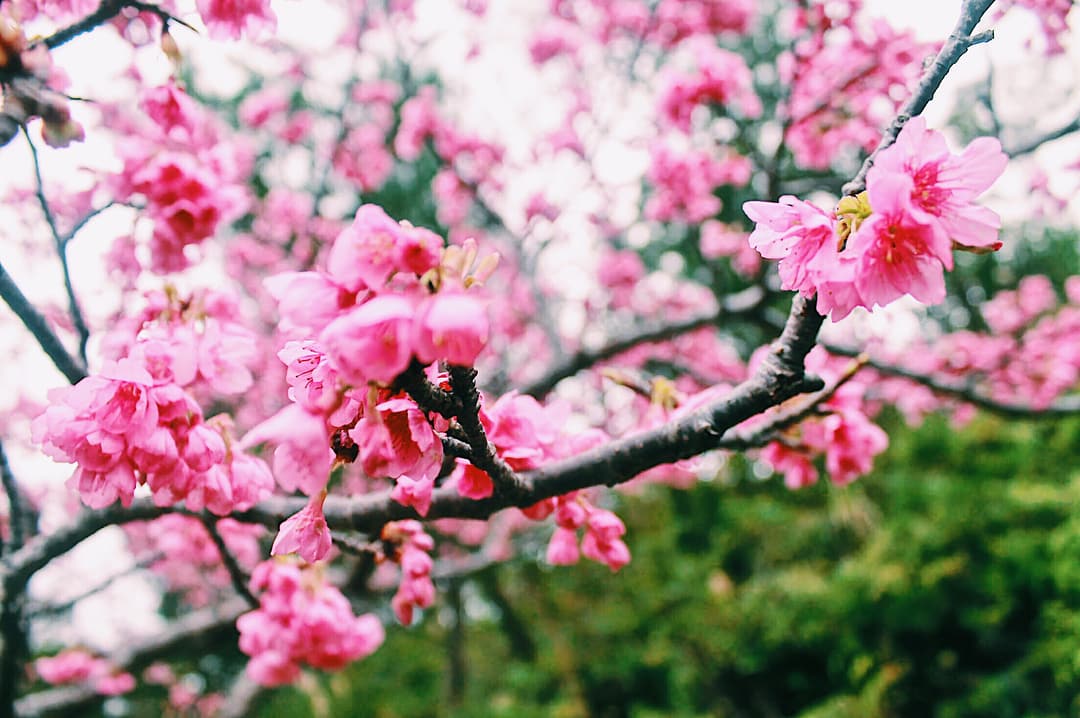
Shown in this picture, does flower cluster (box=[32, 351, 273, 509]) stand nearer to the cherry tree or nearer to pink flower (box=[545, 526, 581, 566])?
the cherry tree

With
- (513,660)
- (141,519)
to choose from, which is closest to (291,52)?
(141,519)

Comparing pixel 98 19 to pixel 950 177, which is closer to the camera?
pixel 950 177

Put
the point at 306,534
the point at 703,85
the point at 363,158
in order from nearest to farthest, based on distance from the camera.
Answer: the point at 306,534, the point at 703,85, the point at 363,158

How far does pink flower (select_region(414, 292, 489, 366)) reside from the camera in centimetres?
62

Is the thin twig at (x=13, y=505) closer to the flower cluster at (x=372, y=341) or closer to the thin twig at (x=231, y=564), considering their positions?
the thin twig at (x=231, y=564)

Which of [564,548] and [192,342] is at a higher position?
[192,342]

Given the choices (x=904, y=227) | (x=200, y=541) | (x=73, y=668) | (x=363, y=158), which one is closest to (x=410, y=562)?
(x=904, y=227)

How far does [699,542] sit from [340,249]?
25.1ft

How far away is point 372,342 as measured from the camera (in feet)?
2.09

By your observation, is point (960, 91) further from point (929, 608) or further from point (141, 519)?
point (141, 519)

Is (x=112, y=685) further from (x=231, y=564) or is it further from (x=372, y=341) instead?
(x=372, y=341)

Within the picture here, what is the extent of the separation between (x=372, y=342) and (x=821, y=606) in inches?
183

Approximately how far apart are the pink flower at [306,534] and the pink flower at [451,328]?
42cm

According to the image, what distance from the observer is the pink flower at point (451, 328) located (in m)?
0.62
